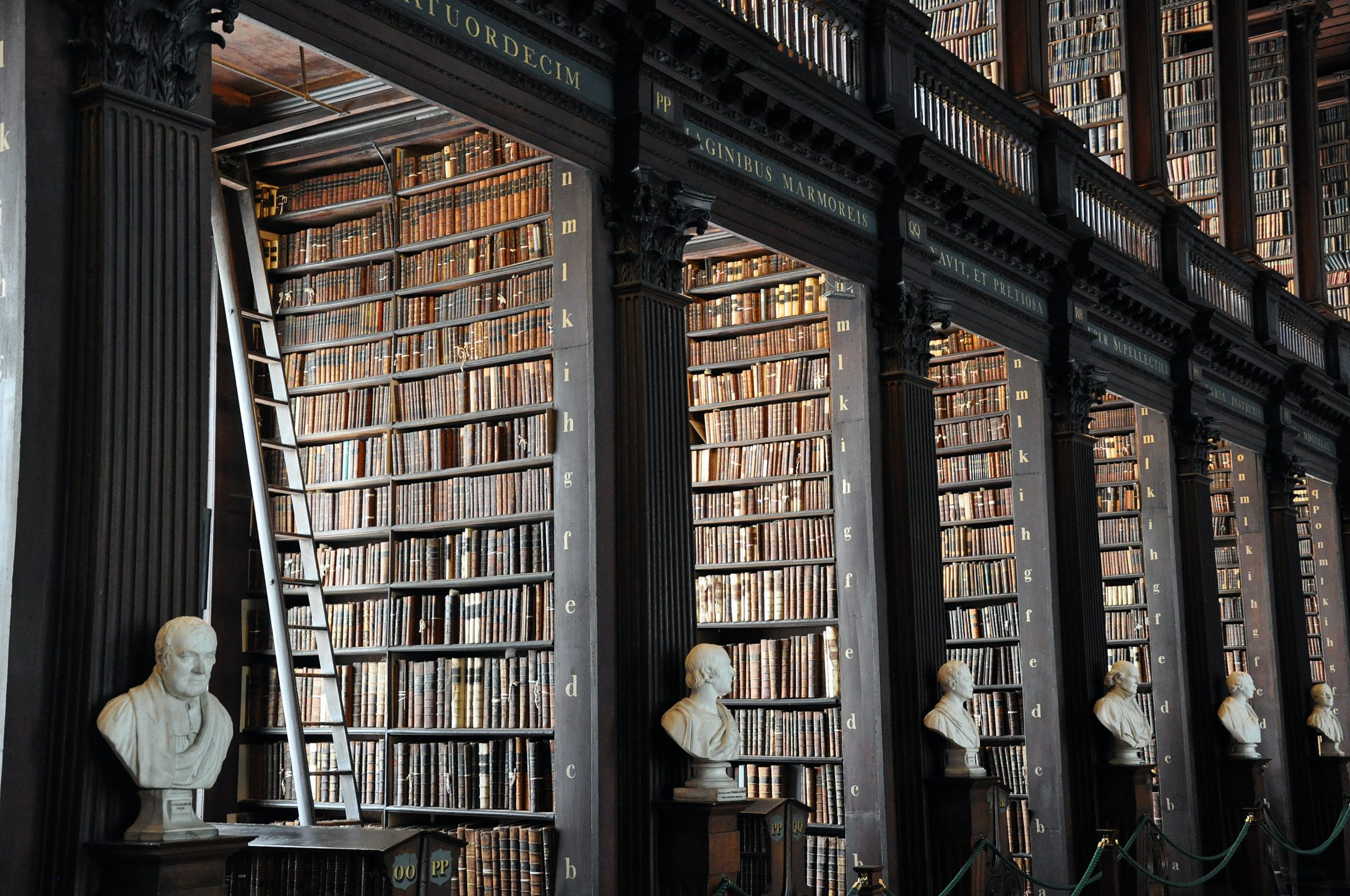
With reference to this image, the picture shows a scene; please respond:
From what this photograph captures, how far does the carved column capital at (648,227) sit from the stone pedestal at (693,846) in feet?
6.66

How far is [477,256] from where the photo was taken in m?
6.68

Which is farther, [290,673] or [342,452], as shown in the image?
[342,452]

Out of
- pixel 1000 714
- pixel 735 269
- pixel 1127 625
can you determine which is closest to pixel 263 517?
pixel 735 269

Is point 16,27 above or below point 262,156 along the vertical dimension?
below

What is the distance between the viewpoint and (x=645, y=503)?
18.1 feet

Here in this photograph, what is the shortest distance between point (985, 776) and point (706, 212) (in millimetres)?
3178

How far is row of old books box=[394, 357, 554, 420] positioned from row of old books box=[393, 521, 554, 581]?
565 millimetres

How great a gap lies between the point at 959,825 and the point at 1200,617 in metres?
4.23

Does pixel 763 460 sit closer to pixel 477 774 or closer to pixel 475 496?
pixel 475 496

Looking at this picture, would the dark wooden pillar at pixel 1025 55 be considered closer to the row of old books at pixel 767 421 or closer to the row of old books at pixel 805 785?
the row of old books at pixel 767 421

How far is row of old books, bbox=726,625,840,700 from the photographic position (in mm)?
7492

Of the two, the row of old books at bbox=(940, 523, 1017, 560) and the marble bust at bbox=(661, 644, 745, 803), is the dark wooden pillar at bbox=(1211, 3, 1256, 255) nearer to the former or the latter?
the row of old books at bbox=(940, 523, 1017, 560)

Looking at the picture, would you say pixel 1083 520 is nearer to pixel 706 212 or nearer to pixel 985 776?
pixel 985 776

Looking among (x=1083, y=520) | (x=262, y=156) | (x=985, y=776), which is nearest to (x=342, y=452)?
(x=262, y=156)
